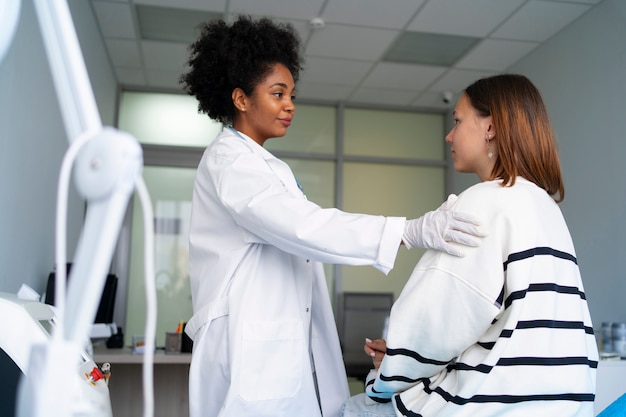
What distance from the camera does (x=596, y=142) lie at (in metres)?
3.36

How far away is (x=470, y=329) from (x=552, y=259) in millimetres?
202

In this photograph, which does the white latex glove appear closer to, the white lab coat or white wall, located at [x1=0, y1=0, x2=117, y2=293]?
the white lab coat

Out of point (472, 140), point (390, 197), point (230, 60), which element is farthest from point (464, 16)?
point (472, 140)

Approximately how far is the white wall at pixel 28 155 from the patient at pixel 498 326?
173cm

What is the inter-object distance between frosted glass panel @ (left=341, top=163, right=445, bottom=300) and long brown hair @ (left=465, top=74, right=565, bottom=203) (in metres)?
3.94

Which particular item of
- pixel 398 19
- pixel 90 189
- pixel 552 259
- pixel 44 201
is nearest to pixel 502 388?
pixel 552 259

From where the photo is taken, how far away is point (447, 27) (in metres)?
3.81

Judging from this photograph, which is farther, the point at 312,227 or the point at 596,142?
the point at 596,142

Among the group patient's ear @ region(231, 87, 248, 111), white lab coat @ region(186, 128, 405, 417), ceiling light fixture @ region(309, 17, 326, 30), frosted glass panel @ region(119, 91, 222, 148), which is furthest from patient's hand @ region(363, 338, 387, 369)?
frosted glass panel @ region(119, 91, 222, 148)

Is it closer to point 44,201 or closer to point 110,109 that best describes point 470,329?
point 44,201

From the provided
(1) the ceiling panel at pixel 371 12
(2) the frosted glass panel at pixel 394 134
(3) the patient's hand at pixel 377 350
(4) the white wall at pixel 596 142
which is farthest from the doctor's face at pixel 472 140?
(2) the frosted glass panel at pixel 394 134

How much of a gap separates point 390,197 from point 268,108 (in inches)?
151

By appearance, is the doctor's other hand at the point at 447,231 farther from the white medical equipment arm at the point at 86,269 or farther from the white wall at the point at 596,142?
the white wall at the point at 596,142

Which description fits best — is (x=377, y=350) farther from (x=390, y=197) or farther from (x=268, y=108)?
(x=390, y=197)
